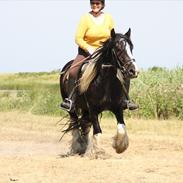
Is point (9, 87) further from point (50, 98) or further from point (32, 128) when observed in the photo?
point (32, 128)

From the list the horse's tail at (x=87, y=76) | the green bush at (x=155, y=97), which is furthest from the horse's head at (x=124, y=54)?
the green bush at (x=155, y=97)

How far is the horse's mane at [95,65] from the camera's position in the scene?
1048 centimetres

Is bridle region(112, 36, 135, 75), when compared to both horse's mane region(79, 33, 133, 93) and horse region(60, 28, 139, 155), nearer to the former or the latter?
horse region(60, 28, 139, 155)

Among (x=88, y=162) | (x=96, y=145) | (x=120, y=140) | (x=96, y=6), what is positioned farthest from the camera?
(x=96, y=6)

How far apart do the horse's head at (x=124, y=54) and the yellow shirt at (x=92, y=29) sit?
84 cm

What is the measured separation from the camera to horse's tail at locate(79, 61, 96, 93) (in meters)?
10.5

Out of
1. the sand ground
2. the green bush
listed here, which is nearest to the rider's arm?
the sand ground

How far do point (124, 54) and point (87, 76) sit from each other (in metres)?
0.95

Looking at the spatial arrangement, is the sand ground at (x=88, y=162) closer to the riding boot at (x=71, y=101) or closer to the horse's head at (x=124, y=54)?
the riding boot at (x=71, y=101)

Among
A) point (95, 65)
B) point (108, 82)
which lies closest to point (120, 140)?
point (108, 82)

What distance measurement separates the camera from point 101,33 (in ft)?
36.4

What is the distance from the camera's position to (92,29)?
36.4 ft

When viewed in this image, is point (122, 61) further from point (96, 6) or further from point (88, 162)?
point (88, 162)

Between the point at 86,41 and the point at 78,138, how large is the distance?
1872 mm
